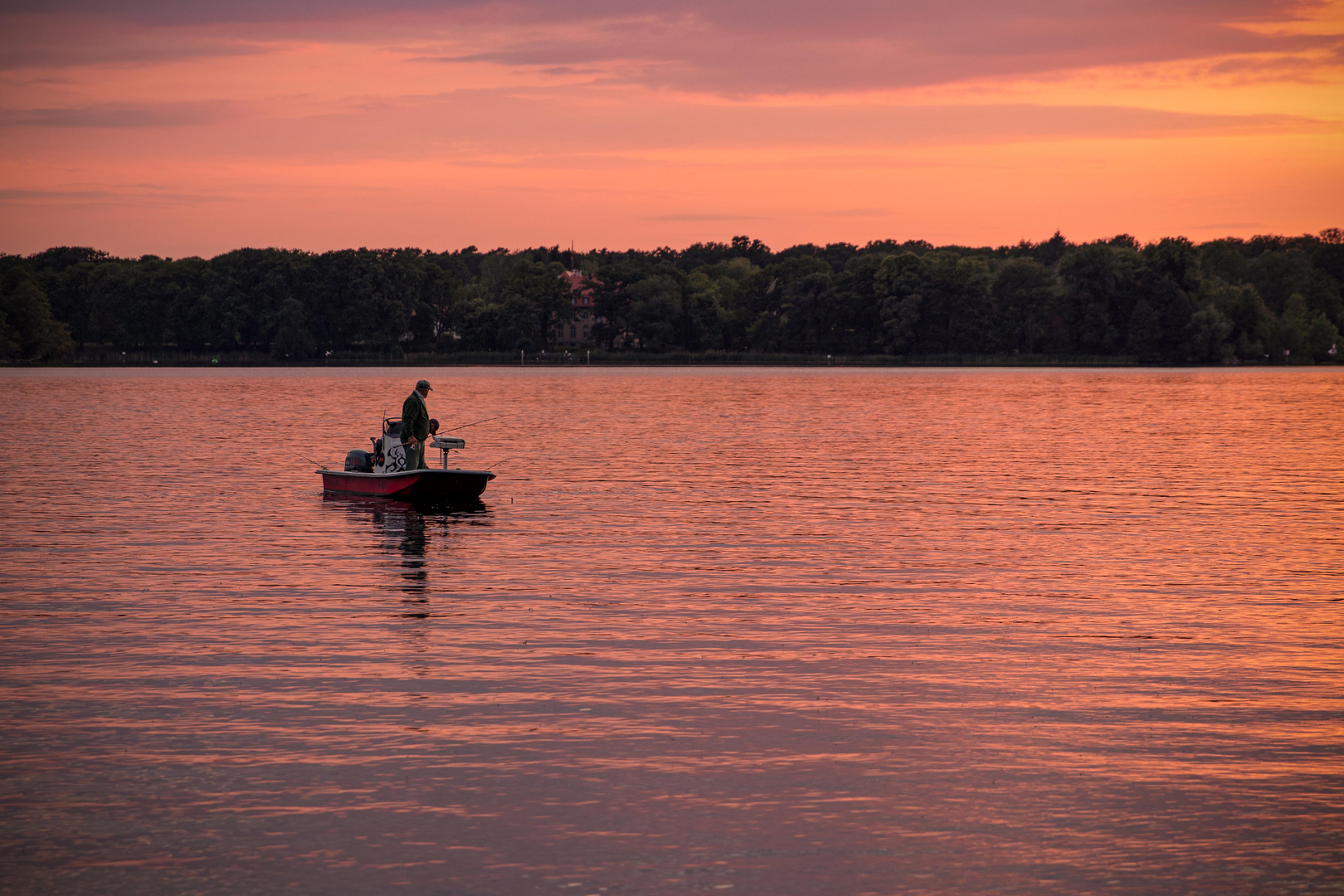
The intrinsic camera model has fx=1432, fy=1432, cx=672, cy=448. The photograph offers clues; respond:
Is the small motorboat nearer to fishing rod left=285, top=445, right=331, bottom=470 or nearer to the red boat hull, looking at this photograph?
the red boat hull

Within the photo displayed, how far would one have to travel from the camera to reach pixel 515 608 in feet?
66.7

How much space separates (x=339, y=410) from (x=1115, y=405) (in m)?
53.6

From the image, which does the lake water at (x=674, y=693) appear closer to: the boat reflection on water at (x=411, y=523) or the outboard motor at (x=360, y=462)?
the boat reflection on water at (x=411, y=523)

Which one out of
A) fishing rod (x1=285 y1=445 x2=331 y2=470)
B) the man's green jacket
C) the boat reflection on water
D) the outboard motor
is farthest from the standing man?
fishing rod (x1=285 y1=445 x2=331 y2=470)

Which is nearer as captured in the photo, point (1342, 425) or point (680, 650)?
point (680, 650)

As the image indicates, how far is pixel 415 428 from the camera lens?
110 feet

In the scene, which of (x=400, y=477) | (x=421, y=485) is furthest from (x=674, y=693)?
(x=400, y=477)

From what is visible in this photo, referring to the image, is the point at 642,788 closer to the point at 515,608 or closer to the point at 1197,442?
the point at 515,608

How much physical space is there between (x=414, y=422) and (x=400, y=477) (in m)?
1.66

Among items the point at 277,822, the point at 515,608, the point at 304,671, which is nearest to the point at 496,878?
the point at 277,822

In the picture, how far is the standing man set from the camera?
108 ft

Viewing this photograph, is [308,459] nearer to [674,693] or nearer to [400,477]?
[400,477]

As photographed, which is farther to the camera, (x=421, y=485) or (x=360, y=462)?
(x=360, y=462)

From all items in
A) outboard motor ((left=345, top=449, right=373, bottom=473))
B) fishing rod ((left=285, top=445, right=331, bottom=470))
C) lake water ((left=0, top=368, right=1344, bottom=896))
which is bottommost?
lake water ((left=0, top=368, right=1344, bottom=896))
